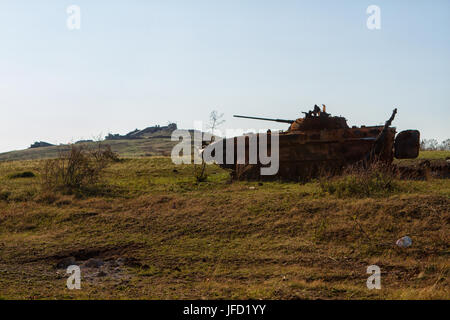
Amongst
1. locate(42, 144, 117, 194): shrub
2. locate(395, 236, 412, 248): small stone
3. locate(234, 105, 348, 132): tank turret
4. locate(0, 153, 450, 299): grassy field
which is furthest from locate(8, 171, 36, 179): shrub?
locate(395, 236, 412, 248): small stone

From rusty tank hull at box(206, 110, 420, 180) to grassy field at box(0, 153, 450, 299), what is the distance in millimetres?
2746

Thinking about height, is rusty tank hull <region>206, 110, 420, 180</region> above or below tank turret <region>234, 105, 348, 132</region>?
below

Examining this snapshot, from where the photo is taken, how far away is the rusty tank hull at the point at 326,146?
44.8 ft

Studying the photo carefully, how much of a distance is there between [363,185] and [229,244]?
3.59m

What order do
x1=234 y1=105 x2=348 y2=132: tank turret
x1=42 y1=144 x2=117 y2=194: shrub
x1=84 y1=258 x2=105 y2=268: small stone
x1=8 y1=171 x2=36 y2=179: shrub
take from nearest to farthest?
x1=84 y1=258 x2=105 y2=268: small stone → x1=42 y1=144 x2=117 y2=194: shrub → x1=234 y1=105 x2=348 y2=132: tank turret → x1=8 y1=171 x2=36 y2=179: shrub

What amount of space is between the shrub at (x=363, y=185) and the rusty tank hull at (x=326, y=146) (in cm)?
320

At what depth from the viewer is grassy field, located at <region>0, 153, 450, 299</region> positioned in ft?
18.1

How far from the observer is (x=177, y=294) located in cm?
528

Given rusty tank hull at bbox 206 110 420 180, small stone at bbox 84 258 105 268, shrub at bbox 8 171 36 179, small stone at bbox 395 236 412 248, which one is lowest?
small stone at bbox 84 258 105 268

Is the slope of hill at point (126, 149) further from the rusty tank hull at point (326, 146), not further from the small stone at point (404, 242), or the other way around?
the small stone at point (404, 242)
